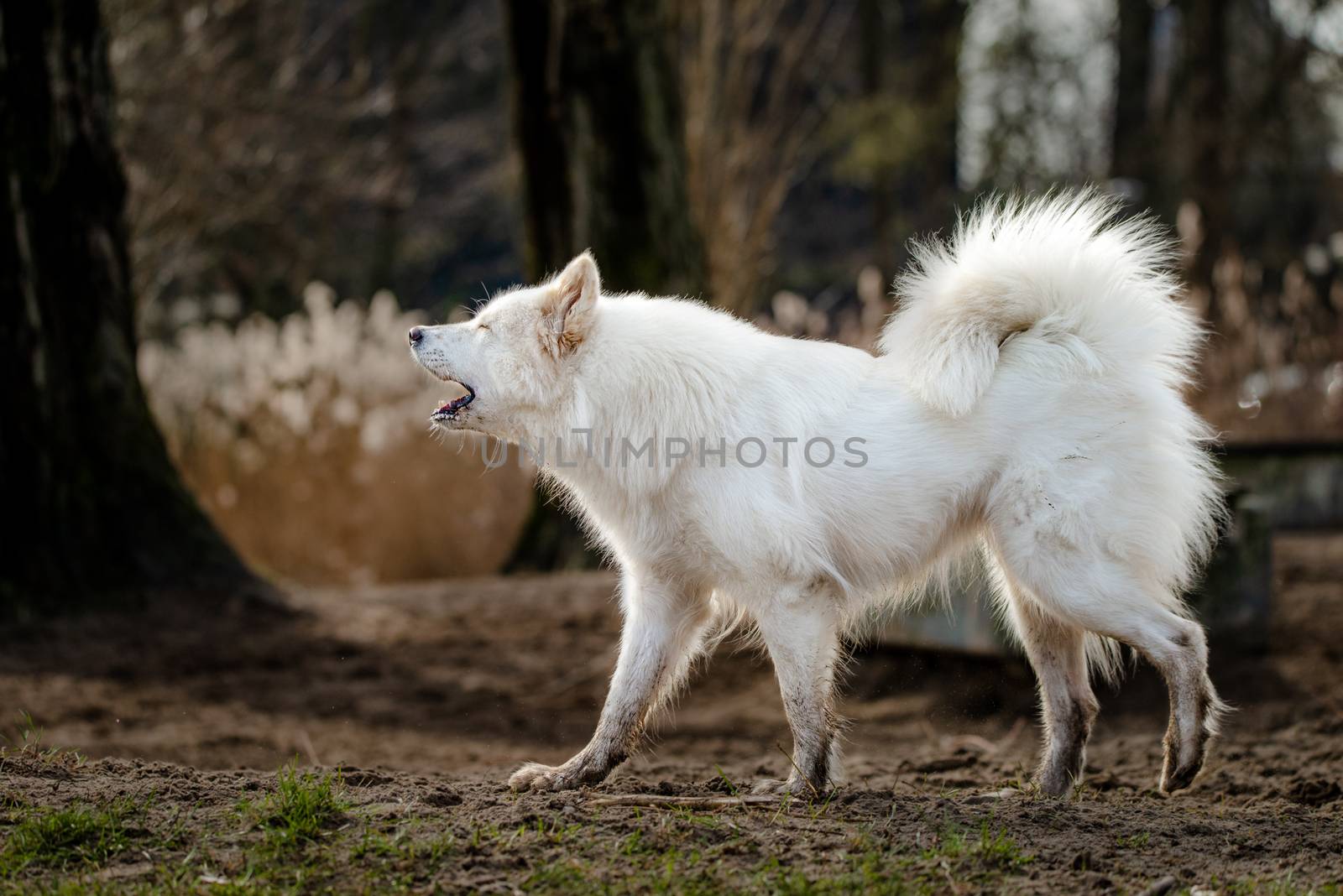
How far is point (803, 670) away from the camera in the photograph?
3637mm

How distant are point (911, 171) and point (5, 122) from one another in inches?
780

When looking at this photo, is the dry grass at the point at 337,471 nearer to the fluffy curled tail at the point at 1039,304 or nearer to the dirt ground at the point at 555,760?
the dirt ground at the point at 555,760

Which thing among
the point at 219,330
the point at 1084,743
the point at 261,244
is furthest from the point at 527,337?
the point at 261,244

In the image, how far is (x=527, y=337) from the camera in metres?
3.90

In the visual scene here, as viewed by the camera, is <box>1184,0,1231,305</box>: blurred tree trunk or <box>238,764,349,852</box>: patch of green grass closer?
<box>238,764,349,852</box>: patch of green grass

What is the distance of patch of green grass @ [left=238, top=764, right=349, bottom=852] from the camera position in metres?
2.95

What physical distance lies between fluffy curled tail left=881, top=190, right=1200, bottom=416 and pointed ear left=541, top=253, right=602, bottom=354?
1.04 m

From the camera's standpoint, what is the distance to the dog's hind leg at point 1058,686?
4184 mm

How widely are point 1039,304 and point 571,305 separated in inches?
62.0

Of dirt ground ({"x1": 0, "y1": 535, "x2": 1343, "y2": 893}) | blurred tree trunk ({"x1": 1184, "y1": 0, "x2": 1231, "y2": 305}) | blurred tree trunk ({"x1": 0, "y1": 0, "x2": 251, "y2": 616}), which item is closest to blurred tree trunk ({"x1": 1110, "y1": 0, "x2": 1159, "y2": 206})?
blurred tree trunk ({"x1": 1184, "y1": 0, "x2": 1231, "y2": 305})

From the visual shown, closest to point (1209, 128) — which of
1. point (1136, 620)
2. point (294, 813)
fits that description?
point (1136, 620)

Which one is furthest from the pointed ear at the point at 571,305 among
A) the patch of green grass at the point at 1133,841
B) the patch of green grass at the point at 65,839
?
the patch of green grass at the point at 1133,841

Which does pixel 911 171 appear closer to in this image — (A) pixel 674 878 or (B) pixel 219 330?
(B) pixel 219 330

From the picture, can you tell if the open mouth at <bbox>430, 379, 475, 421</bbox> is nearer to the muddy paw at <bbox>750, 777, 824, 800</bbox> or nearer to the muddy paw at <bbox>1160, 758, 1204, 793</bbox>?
the muddy paw at <bbox>750, 777, 824, 800</bbox>
